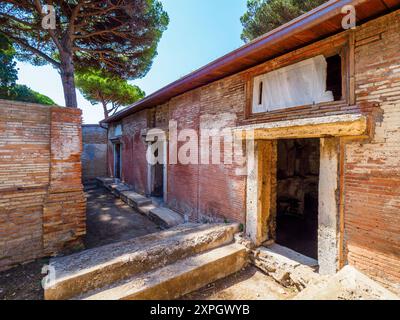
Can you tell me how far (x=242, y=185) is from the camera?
451 centimetres

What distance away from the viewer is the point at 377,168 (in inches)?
105

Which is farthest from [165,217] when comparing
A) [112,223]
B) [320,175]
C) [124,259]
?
[320,175]

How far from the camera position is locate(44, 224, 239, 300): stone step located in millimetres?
2697

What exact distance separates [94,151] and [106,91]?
626 centimetres

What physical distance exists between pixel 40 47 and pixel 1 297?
9908 mm

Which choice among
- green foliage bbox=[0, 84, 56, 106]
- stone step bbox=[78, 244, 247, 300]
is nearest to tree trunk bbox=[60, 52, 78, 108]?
green foliage bbox=[0, 84, 56, 106]

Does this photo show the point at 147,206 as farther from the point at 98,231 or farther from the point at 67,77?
the point at 67,77

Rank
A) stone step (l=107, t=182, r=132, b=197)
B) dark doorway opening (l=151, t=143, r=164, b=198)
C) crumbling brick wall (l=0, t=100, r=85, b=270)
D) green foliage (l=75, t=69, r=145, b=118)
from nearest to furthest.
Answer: crumbling brick wall (l=0, t=100, r=85, b=270) < dark doorway opening (l=151, t=143, r=164, b=198) < stone step (l=107, t=182, r=132, b=197) < green foliage (l=75, t=69, r=145, b=118)

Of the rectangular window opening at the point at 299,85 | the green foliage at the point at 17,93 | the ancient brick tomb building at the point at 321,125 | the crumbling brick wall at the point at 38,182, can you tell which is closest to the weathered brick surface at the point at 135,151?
the ancient brick tomb building at the point at 321,125

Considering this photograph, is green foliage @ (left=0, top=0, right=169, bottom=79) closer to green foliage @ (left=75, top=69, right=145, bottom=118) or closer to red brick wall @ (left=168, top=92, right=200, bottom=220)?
red brick wall @ (left=168, top=92, right=200, bottom=220)

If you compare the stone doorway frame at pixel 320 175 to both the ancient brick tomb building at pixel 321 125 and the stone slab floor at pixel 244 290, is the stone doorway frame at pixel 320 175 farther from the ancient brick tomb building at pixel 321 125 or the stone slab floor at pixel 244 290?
the stone slab floor at pixel 244 290

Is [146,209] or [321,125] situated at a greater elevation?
[321,125]

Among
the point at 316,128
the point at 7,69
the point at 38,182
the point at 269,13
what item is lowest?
the point at 38,182

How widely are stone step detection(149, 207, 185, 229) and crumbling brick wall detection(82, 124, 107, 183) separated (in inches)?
327
